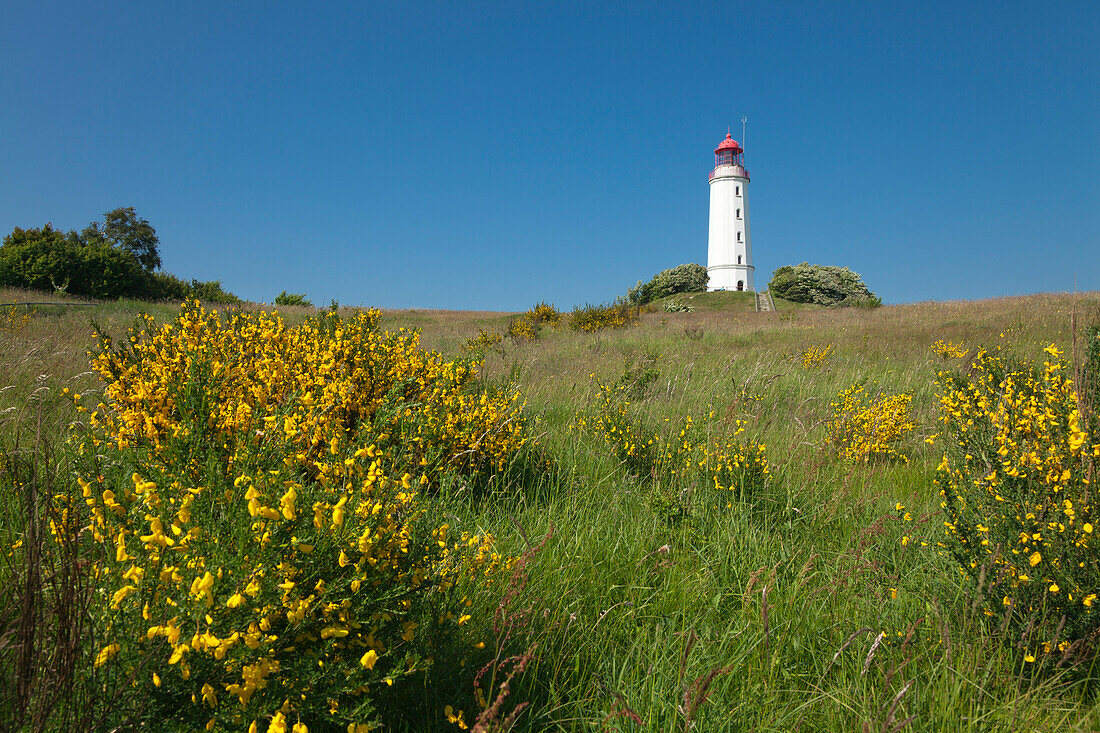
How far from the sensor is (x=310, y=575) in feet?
4.49

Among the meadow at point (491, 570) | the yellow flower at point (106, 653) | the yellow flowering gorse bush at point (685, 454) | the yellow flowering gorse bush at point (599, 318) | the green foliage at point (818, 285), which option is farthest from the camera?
the green foliage at point (818, 285)

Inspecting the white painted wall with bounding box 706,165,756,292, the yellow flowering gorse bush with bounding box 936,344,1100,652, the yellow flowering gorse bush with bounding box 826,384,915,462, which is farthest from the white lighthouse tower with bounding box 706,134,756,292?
the yellow flowering gorse bush with bounding box 936,344,1100,652

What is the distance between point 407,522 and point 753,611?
145 centimetres

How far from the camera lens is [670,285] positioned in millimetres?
41781

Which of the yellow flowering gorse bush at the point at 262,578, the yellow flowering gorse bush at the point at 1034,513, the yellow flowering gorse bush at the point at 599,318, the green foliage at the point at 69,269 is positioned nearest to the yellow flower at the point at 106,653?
the yellow flowering gorse bush at the point at 262,578

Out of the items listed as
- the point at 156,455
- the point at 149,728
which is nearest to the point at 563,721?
the point at 149,728

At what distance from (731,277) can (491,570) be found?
47.3m

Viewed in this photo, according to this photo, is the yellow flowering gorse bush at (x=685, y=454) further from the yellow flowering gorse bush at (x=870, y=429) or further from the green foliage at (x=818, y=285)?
the green foliage at (x=818, y=285)

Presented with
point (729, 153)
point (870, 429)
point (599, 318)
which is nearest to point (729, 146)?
point (729, 153)

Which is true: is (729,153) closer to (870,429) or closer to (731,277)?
(731,277)

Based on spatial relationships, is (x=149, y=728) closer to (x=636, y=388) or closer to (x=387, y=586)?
(x=387, y=586)

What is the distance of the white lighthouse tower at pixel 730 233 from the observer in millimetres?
46500

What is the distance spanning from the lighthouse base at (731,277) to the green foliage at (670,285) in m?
3.70

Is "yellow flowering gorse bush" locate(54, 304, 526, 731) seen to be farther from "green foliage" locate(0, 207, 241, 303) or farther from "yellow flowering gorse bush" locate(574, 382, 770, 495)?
"green foliage" locate(0, 207, 241, 303)
